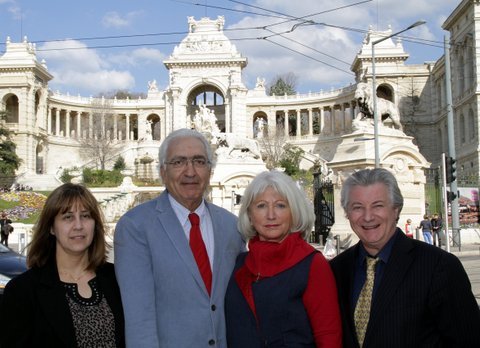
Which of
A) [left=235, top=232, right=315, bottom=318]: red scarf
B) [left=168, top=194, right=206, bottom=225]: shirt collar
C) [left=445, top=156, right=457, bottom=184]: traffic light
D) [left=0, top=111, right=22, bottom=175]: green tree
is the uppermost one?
[left=0, top=111, right=22, bottom=175]: green tree

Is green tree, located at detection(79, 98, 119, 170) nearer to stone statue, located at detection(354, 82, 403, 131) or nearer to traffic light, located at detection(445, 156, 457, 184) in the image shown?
stone statue, located at detection(354, 82, 403, 131)

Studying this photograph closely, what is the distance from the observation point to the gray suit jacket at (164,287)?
3133mm

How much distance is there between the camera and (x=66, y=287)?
129 inches

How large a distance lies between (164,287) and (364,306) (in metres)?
1.14

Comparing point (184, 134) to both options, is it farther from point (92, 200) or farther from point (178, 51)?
point (178, 51)

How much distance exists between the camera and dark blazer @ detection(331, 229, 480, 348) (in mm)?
3004

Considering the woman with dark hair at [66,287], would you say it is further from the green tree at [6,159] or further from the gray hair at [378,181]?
the green tree at [6,159]

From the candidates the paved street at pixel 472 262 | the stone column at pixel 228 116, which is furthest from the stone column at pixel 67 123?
the paved street at pixel 472 262

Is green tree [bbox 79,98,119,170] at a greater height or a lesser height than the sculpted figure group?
greater

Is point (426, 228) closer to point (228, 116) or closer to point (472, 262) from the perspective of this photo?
point (472, 262)

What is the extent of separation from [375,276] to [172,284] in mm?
1164

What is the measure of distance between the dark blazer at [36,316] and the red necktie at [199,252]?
55cm

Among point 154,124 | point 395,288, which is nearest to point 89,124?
point 154,124

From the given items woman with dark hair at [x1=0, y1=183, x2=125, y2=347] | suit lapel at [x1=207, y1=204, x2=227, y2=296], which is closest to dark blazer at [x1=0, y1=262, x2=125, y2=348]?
woman with dark hair at [x1=0, y1=183, x2=125, y2=347]
